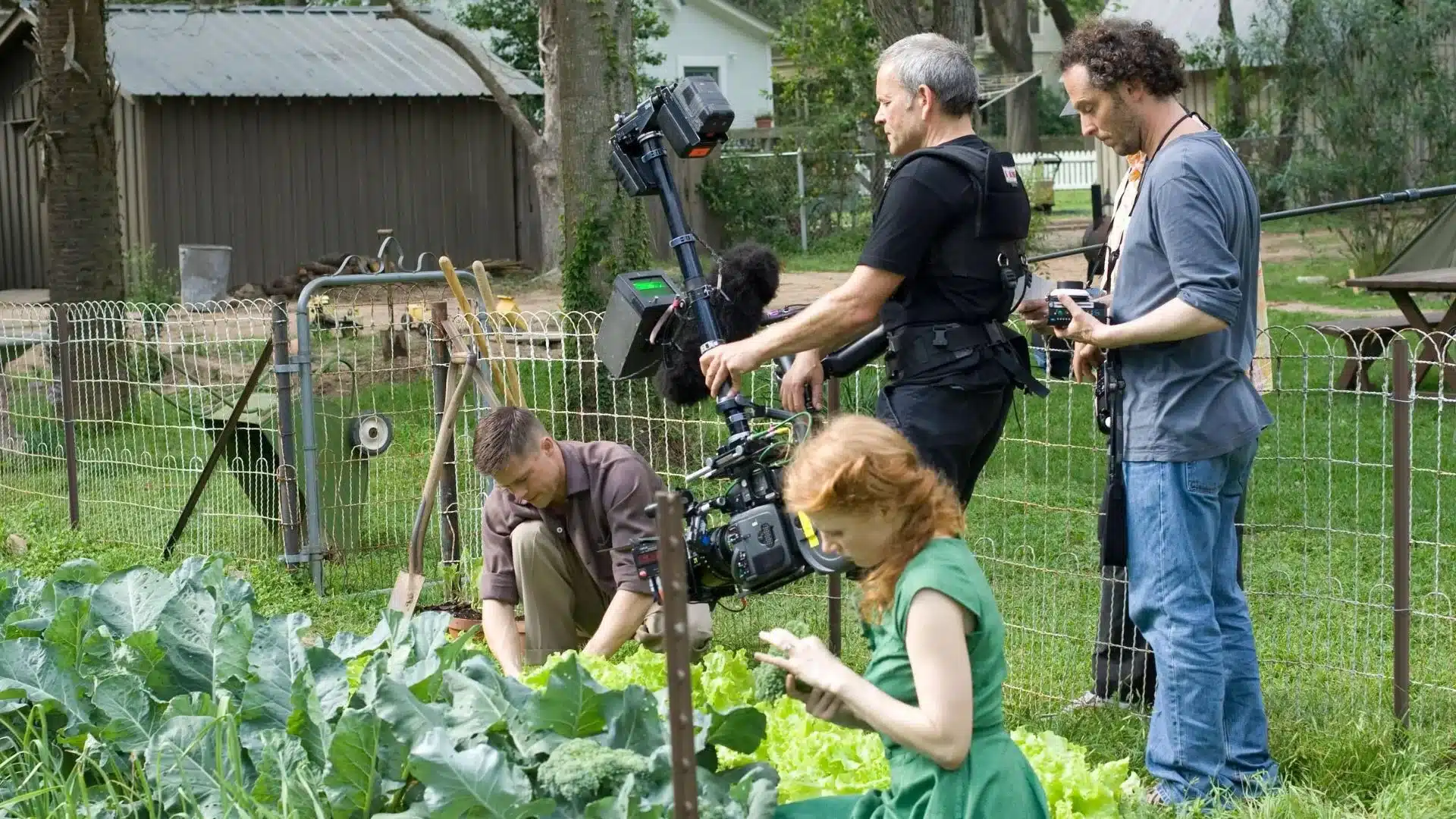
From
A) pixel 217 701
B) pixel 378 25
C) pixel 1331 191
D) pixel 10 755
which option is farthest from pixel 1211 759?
pixel 378 25

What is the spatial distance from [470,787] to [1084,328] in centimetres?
177

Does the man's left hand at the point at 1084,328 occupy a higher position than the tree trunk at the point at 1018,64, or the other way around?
the tree trunk at the point at 1018,64

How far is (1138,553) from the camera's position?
383 centimetres

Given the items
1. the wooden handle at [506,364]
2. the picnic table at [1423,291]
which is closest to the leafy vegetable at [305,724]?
the wooden handle at [506,364]

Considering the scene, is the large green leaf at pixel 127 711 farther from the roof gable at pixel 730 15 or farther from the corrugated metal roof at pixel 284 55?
the roof gable at pixel 730 15

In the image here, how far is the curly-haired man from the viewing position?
3672 millimetres

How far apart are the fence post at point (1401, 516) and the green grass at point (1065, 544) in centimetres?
11

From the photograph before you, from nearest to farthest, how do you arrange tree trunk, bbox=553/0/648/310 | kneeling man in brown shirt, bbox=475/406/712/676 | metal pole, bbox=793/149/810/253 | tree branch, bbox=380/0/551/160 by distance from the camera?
kneeling man in brown shirt, bbox=475/406/712/676 → tree trunk, bbox=553/0/648/310 → tree branch, bbox=380/0/551/160 → metal pole, bbox=793/149/810/253

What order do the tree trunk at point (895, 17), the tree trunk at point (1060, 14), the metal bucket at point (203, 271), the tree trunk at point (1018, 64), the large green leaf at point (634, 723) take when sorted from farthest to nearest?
the tree trunk at point (1018, 64), the tree trunk at point (1060, 14), the metal bucket at point (203, 271), the tree trunk at point (895, 17), the large green leaf at point (634, 723)

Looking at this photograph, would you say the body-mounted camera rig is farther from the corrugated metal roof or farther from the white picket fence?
the white picket fence

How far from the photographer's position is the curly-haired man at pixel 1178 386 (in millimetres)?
3672

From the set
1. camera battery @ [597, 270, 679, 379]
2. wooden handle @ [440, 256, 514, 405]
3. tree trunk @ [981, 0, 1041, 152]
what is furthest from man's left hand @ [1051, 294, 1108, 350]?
tree trunk @ [981, 0, 1041, 152]

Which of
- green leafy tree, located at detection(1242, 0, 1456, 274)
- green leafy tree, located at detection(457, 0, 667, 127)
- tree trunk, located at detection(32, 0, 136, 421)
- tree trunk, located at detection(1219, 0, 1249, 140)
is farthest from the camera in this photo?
green leafy tree, located at detection(457, 0, 667, 127)

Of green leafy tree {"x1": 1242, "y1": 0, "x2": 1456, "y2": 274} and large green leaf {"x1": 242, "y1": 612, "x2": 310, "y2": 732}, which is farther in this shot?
green leafy tree {"x1": 1242, "y1": 0, "x2": 1456, "y2": 274}
